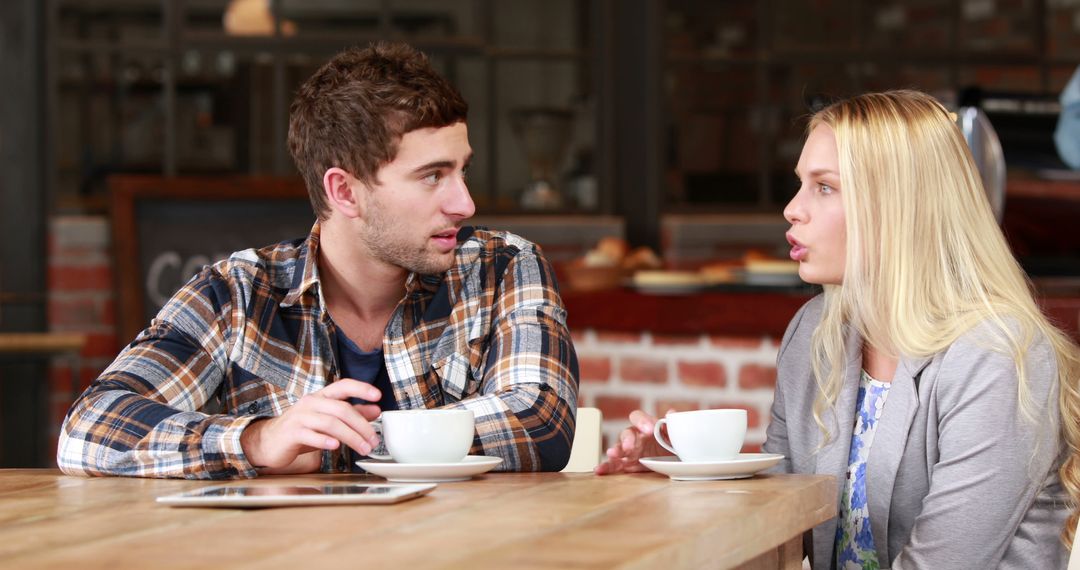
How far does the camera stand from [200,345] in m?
1.84

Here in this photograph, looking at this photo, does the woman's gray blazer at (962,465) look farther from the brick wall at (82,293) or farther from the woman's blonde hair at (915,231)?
the brick wall at (82,293)

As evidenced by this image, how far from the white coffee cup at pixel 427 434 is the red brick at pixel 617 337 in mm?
1733

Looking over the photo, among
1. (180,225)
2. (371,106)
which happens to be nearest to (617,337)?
(371,106)

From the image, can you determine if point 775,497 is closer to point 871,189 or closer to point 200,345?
point 871,189

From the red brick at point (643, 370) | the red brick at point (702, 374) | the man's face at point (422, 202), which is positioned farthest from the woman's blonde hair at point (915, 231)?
the red brick at point (643, 370)

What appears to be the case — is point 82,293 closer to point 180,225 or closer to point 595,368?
point 180,225

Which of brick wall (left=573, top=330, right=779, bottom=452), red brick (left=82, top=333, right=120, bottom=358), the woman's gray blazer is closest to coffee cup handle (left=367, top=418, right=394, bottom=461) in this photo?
the woman's gray blazer

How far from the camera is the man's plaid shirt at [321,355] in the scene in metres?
1.66

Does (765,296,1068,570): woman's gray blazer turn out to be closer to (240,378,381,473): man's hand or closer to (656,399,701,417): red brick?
(240,378,381,473): man's hand

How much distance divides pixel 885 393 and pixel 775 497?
1.85 feet

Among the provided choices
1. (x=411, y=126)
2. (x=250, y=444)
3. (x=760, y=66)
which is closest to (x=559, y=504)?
(x=250, y=444)

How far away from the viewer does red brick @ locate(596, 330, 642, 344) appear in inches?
125

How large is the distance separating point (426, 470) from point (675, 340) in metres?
1.73

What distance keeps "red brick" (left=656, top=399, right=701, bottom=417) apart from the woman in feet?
3.78
